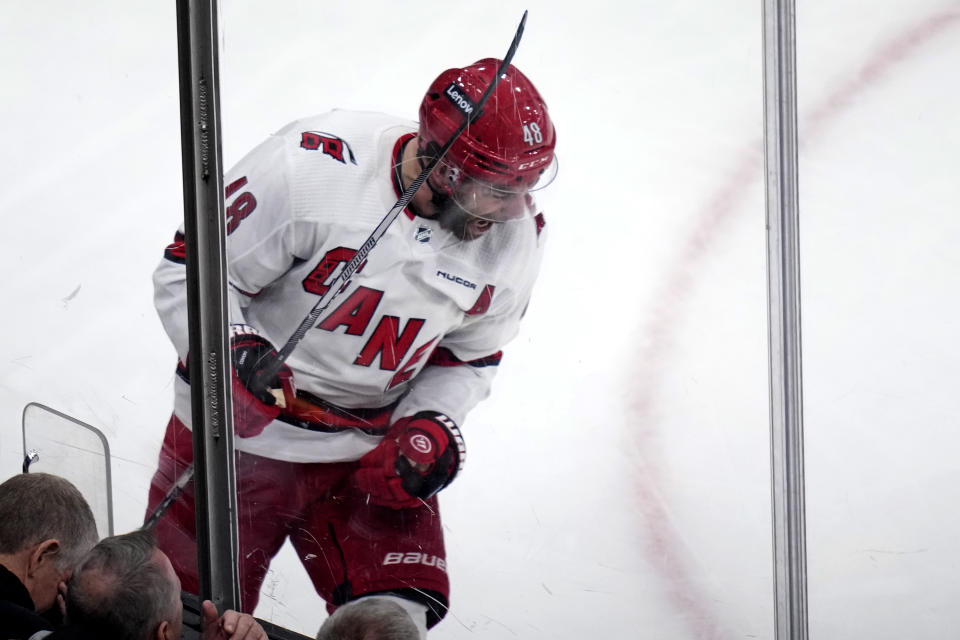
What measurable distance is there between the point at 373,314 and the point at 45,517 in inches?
25.4

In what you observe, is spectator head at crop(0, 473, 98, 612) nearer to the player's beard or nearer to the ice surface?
the ice surface

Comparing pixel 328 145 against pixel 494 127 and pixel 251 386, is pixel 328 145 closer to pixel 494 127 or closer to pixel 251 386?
pixel 494 127

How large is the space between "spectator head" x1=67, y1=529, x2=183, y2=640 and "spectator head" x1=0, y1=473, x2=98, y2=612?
0.62 ft

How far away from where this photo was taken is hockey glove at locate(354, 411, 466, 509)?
1.70 m

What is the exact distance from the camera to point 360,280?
1737mm

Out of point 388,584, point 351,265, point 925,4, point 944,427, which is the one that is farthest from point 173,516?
point 925,4

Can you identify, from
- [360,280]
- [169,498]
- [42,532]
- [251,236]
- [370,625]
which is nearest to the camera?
[370,625]

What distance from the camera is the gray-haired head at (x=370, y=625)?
4.41 ft

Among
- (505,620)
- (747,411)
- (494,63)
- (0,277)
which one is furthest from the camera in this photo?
(0,277)

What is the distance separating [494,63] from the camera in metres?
1.50

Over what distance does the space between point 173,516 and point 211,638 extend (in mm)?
405

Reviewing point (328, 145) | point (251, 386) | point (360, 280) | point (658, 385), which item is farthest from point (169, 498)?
point (658, 385)

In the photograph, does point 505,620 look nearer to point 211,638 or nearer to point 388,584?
point 388,584

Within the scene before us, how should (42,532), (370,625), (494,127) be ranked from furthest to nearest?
(42,532), (494,127), (370,625)
